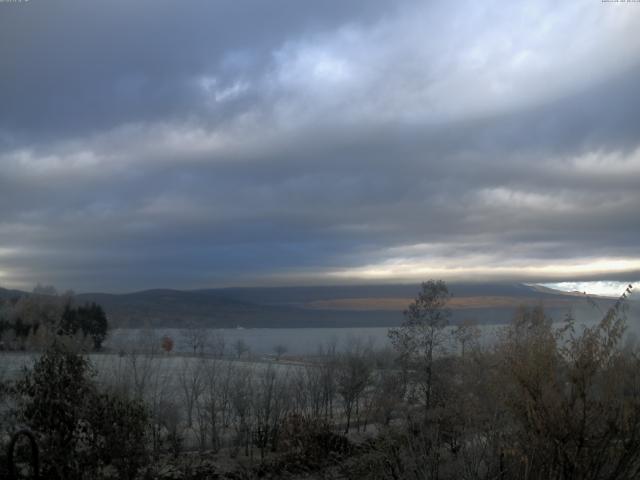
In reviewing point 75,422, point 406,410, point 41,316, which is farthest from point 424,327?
point 41,316

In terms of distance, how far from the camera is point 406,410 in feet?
71.2

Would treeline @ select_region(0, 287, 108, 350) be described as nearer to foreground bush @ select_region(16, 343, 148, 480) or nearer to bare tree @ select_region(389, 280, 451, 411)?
bare tree @ select_region(389, 280, 451, 411)

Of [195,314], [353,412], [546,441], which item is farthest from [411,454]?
[195,314]

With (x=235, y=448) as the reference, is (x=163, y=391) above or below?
above

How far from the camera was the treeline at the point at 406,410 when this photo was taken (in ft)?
31.8

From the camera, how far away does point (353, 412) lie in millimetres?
33219

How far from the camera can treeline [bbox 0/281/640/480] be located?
31.8 feet

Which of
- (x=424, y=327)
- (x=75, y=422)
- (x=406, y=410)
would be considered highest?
(x=424, y=327)

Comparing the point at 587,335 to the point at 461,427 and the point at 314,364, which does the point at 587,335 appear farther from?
the point at 314,364

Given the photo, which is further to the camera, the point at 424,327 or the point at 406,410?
the point at 424,327

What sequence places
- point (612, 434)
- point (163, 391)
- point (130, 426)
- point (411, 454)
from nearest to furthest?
Result: point (612, 434) < point (130, 426) < point (411, 454) < point (163, 391)

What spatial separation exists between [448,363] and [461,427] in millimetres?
11559

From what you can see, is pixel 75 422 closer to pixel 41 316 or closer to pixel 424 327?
pixel 424 327

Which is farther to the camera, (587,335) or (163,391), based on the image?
(163,391)
